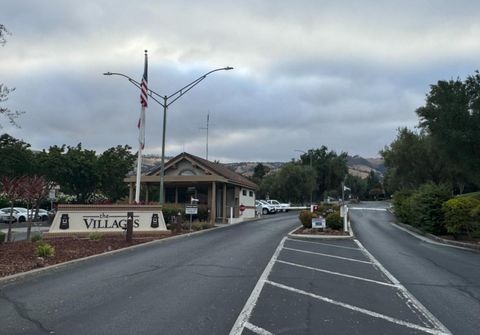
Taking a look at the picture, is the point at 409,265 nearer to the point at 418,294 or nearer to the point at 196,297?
the point at 418,294

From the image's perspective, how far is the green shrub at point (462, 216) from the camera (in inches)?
849

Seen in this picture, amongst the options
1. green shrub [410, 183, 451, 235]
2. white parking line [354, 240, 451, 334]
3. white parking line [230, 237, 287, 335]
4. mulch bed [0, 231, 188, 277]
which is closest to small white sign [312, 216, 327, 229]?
green shrub [410, 183, 451, 235]

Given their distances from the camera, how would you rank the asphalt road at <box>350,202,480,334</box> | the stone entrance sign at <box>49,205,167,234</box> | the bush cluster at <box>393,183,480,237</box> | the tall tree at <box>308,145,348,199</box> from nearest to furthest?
the asphalt road at <box>350,202,480,334</box> → the bush cluster at <box>393,183,480,237</box> → the stone entrance sign at <box>49,205,167,234</box> → the tall tree at <box>308,145,348,199</box>

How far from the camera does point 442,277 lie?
1179 centimetres

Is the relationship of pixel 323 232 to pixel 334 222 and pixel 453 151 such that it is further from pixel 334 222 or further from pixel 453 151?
pixel 453 151

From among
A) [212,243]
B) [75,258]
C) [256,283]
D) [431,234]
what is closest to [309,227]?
[431,234]

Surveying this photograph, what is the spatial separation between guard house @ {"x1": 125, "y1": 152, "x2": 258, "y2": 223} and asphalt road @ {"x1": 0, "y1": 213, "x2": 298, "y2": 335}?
21353mm

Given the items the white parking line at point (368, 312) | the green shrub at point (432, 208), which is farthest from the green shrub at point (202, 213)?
the white parking line at point (368, 312)

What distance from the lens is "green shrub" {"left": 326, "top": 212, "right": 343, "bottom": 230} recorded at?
2570cm

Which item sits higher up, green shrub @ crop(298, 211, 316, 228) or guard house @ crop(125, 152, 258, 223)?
guard house @ crop(125, 152, 258, 223)

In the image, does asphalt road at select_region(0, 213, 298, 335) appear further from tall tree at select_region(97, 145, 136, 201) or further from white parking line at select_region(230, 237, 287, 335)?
tall tree at select_region(97, 145, 136, 201)

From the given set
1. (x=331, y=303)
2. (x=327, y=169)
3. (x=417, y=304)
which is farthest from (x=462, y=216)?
(x=327, y=169)

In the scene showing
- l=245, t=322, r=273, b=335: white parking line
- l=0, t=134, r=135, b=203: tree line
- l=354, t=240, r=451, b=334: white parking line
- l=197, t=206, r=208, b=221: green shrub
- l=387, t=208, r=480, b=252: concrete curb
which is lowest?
l=245, t=322, r=273, b=335: white parking line

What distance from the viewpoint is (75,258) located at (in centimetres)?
1434
